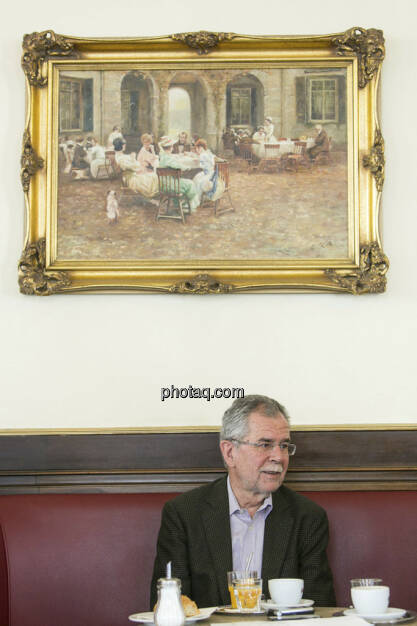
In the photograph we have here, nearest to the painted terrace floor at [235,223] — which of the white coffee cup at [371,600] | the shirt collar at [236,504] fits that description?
the shirt collar at [236,504]

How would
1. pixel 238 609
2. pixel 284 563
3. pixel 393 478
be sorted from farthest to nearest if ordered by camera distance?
pixel 393 478
pixel 284 563
pixel 238 609

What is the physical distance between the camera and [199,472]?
3.73 m

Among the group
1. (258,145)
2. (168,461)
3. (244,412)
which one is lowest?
(168,461)

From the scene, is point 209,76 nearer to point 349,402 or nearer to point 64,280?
point 64,280

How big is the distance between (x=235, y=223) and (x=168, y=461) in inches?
43.7

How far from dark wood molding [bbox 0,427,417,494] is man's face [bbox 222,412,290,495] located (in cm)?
40

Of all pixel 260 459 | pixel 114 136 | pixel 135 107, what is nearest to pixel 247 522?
pixel 260 459

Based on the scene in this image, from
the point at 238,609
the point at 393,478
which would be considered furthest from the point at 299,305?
the point at 238,609

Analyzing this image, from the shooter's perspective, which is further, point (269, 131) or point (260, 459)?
point (269, 131)

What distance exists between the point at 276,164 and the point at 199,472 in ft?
4.71

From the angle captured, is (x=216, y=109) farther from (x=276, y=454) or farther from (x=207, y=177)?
(x=276, y=454)

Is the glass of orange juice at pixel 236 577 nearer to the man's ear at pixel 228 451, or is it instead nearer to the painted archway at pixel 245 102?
the man's ear at pixel 228 451

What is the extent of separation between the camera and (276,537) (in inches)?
128

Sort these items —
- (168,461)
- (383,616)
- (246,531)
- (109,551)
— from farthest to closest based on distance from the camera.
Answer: (168,461) < (109,551) < (246,531) < (383,616)
